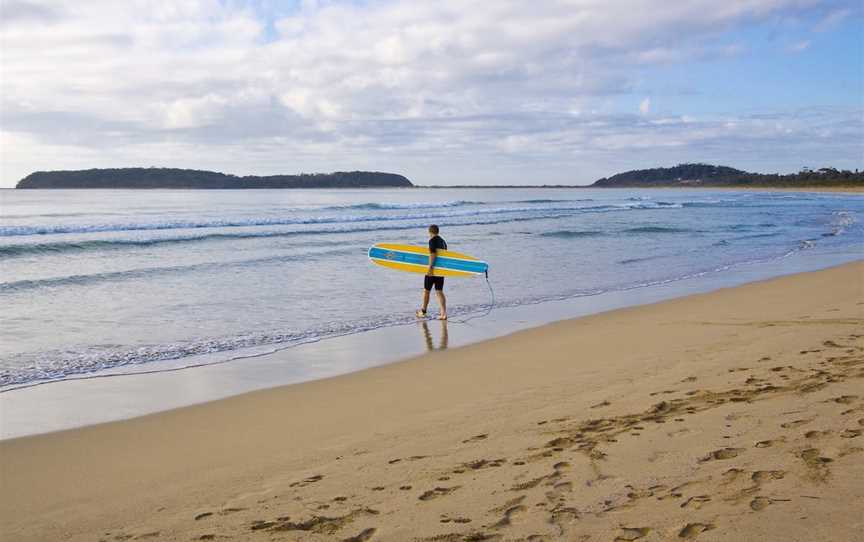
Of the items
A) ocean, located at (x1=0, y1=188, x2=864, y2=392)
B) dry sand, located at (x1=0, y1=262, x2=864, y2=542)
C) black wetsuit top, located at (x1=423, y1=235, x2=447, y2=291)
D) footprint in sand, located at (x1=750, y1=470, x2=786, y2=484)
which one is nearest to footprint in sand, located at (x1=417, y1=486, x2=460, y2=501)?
dry sand, located at (x1=0, y1=262, x2=864, y2=542)

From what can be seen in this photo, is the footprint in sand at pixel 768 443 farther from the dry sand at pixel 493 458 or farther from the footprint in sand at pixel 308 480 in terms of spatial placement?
the footprint in sand at pixel 308 480

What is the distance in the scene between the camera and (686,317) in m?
10.3

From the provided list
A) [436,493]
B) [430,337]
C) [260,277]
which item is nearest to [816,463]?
[436,493]

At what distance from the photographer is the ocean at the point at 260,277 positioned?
9.33m

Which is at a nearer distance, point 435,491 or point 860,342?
point 435,491

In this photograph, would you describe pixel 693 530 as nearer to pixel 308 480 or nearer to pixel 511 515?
pixel 511 515

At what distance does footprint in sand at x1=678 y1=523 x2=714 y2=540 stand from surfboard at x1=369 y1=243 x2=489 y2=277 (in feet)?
29.8

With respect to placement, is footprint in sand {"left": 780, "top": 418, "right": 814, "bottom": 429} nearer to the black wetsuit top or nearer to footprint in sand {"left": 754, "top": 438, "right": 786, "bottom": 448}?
footprint in sand {"left": 754, "top": 438, "right": 786, "bottom": 448}

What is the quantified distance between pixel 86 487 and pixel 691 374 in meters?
5.06

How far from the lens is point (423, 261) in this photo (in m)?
13.7

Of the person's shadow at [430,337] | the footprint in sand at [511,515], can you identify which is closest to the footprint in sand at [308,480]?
the footprint in sand at [511,515]

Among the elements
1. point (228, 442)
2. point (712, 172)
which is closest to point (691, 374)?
point (228, 442)

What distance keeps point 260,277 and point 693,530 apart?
1416 centimetres

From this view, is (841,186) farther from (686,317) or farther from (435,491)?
(435,491)
